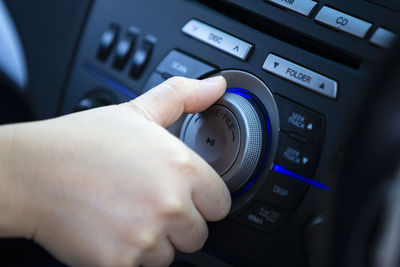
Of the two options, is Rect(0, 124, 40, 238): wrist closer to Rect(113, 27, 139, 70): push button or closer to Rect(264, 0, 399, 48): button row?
Rect(113, 27, 139, 70): push button

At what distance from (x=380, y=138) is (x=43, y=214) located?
40 centimetres

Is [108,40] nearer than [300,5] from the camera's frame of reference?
No

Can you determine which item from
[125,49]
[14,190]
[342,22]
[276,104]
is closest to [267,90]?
[276,104]

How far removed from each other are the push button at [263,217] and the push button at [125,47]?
0.29 meters

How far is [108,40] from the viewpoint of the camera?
2.53ft

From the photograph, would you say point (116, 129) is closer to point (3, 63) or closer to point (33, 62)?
point (33, 62)

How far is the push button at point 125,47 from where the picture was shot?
2.46 feet

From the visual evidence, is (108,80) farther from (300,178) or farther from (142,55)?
(300,178)

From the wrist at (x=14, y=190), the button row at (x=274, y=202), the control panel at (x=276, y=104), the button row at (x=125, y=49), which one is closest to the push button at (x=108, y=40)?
the button row at (x=125, y=49)

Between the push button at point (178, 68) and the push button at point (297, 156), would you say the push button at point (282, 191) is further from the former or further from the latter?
the push button at point (178, 68)

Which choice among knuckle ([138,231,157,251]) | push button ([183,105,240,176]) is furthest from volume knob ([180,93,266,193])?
knuckle ([138,231,157,251])

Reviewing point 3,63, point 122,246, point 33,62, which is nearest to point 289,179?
point 122,246

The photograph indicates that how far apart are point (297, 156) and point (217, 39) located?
20cm

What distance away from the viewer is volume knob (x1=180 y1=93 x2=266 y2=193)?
0.63 m
